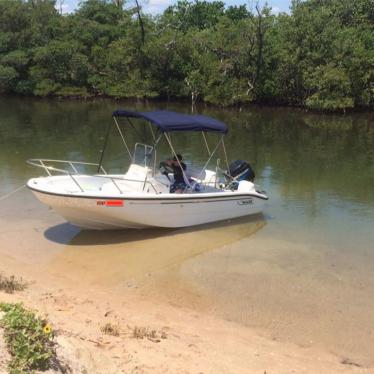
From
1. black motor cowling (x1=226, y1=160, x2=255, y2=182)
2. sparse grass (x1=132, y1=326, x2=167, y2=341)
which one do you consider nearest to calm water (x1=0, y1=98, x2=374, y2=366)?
black motor cowling (x1=226, y1=160, x2=255, y2=182)

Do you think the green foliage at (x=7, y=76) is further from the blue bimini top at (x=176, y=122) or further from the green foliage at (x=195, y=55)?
the blue bimini top at (x=176, y=122)

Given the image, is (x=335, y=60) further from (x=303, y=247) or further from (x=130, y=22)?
(x=303, y=247)

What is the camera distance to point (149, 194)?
35.8 feet

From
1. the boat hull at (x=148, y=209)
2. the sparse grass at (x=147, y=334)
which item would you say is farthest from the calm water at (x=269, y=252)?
the sparse grass at (x=147, y=334)

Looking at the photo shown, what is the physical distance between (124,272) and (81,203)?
166 cm

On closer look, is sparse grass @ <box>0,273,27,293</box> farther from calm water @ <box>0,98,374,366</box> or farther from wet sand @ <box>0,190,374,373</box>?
calm water @ <box>0,98,374,366</box>

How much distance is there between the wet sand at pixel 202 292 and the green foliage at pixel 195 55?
29194 millimetres

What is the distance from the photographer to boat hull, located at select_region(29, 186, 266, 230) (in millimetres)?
10242

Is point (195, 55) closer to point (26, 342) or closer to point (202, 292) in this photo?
point (202, 292)

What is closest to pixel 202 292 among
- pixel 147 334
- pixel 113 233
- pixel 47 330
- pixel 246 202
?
pixel 147 334

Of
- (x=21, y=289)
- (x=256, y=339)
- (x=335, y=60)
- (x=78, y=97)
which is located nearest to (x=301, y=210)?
(x=256, y=339)

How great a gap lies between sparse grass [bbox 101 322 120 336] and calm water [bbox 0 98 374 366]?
213 centimetres

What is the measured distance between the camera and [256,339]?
699cm

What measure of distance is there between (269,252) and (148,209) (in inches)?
103
